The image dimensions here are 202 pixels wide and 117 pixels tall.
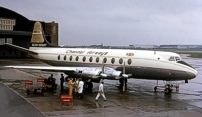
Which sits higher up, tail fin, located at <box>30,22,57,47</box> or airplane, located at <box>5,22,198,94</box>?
tail fin, located at <box>30,22,57,47</box>

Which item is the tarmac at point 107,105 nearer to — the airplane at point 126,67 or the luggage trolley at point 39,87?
the luggage trolley at point 39,87

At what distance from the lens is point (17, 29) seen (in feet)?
194

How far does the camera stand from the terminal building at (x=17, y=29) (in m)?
56.1

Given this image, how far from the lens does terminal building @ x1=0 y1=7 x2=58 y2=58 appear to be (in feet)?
184

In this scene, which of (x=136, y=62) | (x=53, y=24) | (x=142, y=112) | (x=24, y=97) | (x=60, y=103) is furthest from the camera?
(x=53, y=24)

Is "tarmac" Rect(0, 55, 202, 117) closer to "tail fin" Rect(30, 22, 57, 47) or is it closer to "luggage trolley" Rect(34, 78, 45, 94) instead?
"luggage trolley" Rect(34, 78, 45, 94)

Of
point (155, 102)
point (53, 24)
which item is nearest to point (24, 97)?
point (155, 102)

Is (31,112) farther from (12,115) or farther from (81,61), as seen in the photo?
(81,61)

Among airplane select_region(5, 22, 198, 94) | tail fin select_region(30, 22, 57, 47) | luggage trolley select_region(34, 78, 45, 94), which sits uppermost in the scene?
tail fin select_region(30, 22, 57, 47)

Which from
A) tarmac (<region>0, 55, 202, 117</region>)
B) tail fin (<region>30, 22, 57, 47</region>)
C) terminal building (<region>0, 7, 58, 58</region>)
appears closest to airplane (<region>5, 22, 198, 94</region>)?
tarmac (<region>0, 55, 202, 117</region>)

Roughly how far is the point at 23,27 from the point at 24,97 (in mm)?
47358

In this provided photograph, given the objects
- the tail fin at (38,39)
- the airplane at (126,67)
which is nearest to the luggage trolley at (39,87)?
the airplane at (126,67)

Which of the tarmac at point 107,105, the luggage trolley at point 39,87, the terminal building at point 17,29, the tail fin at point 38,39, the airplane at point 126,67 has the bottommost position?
the tarmac at point 107,105

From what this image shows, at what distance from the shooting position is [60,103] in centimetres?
1441
